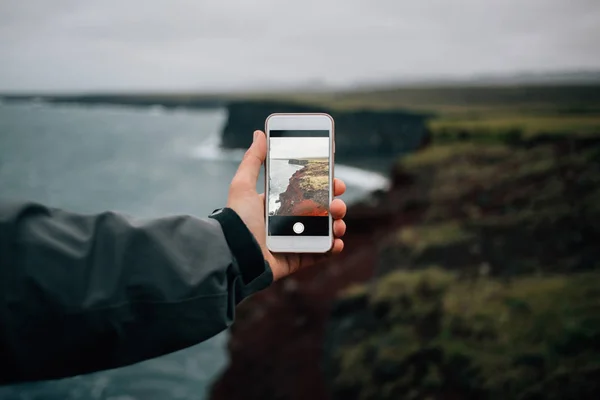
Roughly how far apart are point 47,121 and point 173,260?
584cm

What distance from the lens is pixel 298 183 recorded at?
55.1 inches

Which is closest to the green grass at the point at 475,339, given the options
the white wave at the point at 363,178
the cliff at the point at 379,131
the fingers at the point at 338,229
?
the white wave at the point at 363,178

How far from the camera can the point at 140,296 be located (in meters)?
0.86

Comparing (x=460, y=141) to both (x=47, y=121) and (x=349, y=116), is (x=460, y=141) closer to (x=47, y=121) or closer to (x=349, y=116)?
(x=349, y=116)

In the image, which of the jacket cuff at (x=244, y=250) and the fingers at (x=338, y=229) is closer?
the jacket cuff at (x=244, y=250)

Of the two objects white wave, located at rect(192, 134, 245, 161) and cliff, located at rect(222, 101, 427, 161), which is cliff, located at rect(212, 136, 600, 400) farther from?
white wave, located at rect(192, 134, 245, 161)

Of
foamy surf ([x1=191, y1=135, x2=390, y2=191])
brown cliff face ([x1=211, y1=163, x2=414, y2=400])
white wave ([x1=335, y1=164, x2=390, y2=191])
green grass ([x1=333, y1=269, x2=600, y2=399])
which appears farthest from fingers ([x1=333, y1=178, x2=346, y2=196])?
white wave ([x1=335, y1=164, x2=390, y2=191])

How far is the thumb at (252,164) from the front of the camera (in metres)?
1.23

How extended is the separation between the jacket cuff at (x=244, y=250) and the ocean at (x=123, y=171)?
14.6 feet

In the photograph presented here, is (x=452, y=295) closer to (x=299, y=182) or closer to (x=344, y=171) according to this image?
(x=344, y=171)

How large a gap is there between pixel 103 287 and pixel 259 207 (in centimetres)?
53

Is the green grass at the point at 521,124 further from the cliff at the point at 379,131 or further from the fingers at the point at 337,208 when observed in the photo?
the fingers at the point at 337,208

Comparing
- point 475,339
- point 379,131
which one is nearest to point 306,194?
point 475,339

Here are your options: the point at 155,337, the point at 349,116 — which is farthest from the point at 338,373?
the point at 349,116
